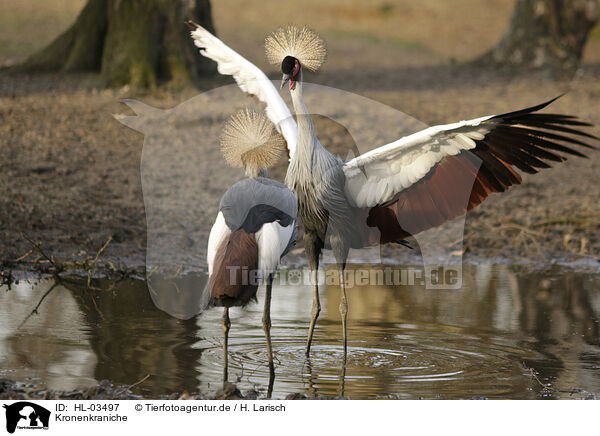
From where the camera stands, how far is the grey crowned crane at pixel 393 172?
5395 millimetres

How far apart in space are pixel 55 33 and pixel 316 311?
1457 centimetres

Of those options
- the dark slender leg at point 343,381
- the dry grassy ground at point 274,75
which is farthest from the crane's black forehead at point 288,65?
the dry grassy ground at point 274,75

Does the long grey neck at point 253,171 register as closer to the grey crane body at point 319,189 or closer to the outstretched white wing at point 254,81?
the grey crane body at point 319,189

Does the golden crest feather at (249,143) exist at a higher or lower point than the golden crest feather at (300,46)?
lower

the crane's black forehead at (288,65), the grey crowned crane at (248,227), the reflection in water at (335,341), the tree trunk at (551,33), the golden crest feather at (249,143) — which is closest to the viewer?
the grey crowned crane at (248,227)

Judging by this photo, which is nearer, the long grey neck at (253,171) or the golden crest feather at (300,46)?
the long grey neck at (253,171)

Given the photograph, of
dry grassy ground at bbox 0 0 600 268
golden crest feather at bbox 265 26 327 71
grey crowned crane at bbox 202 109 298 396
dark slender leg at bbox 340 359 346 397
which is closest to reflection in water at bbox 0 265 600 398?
dark slender leg at bbox 340 359 346 397

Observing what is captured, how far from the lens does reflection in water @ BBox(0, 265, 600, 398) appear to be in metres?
4.79

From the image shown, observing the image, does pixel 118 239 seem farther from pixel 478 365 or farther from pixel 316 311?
pixel 478 365

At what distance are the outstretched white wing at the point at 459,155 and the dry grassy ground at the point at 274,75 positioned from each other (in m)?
2.86

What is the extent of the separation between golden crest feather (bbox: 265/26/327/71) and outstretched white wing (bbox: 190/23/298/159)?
29.7 inches

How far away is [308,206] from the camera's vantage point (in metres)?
5.75

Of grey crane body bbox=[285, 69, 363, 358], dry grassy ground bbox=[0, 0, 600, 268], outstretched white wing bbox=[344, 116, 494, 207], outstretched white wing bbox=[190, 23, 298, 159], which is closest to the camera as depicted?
outstretched white wing bbox=[344, 116, 494, 207]

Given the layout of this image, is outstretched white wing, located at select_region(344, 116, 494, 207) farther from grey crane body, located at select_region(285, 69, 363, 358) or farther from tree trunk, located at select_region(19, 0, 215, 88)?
tree trunk, located at select_region(19, 0, 215, 88)
